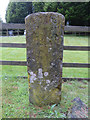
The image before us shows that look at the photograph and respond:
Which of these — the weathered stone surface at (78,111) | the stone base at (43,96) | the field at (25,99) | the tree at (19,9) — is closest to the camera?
the weathered stone surface at (78,111)

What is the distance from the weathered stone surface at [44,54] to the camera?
1.61m

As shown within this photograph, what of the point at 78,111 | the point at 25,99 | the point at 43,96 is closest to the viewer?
the point at 78,111

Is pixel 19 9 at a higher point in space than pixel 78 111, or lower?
higher

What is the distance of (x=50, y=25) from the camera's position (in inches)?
63.2

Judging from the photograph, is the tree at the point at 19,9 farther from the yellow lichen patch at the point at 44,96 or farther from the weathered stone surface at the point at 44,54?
the yellow lichen patch at the point at 44,96

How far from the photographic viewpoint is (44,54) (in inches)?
67.4

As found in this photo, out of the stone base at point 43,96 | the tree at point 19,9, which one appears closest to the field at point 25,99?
the stone base at point 43,96

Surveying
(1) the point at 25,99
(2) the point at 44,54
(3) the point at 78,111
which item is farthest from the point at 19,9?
(3) the point at 78,111

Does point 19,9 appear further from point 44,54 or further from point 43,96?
point 43,96

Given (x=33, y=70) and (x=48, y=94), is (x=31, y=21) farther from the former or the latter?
(x=48, y=94)

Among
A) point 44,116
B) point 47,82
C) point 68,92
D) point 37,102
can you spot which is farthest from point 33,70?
point 68,92

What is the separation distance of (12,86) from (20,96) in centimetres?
50

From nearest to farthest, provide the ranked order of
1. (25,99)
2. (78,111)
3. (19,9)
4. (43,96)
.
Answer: (78,111), (43,96), (25,99), (19,9)

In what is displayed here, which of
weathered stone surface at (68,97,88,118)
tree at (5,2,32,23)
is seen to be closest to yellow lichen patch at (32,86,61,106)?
weathered stone surface at (68,97,88,118)
